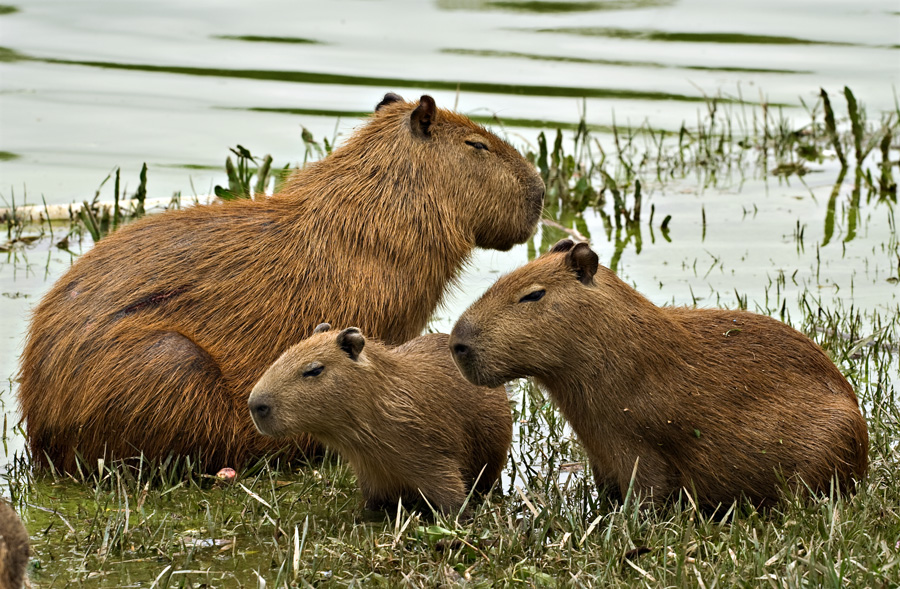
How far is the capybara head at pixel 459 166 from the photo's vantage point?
18.5ft

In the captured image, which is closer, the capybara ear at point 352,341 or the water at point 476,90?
the capybara ear at point 352,341

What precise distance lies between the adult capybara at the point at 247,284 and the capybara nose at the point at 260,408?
64 centimetres

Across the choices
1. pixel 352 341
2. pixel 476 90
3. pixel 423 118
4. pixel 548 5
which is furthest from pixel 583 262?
pixel 548 5

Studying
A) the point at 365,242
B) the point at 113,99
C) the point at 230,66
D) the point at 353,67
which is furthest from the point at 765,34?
the point at 365,242

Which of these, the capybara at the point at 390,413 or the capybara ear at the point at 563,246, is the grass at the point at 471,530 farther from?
the capybara ear at the point at 563,246

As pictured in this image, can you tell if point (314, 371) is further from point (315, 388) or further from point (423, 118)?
point (423, 118)

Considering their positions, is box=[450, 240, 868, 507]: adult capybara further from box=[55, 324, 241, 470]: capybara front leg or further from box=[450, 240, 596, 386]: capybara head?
box=[55, 324, 241, 470]: capybara front leg

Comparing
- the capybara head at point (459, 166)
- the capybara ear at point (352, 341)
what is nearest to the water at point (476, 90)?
the capybara head at point (459, 166)

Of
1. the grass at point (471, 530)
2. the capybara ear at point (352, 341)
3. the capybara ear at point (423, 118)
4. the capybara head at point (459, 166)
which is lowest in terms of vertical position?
the grass at point (471, 530)

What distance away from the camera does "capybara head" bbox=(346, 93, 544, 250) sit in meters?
5.65

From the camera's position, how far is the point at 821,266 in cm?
798

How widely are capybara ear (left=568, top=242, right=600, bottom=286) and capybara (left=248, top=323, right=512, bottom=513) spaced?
0.67m

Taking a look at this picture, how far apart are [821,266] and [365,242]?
356 centimetres

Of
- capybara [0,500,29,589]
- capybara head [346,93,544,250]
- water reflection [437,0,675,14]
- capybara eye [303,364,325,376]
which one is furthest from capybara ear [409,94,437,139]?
water reflection [437,0,675,14]
